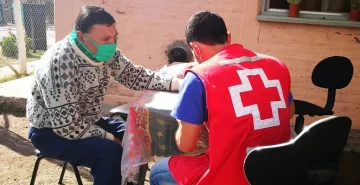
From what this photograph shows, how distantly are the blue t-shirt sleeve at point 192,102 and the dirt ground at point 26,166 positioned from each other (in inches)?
72.2

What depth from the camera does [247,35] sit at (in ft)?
12.7

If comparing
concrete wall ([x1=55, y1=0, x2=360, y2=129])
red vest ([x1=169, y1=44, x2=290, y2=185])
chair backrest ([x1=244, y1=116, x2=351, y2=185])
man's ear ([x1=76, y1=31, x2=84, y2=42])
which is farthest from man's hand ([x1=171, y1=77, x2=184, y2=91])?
concrete wall ([x1=55, y1=0, x2=360, y2=129])

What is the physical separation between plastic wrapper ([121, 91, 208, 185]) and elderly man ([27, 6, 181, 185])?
0.17 meters

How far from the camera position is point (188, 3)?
400 centimetres

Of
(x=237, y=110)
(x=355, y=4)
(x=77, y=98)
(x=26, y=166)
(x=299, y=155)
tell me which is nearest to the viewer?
(x=299, y=155)

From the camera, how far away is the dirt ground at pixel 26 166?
10.2 feet

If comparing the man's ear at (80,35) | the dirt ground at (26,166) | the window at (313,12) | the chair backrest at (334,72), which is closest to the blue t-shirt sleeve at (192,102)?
the man's ear at (80,35)

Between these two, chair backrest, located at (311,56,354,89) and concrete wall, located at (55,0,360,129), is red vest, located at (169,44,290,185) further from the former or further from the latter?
concrete wall, located at (55,0,360,129)

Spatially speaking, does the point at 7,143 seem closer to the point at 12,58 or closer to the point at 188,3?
the point at 188,3

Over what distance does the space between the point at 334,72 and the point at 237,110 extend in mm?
1181

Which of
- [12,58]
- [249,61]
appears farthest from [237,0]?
[12,58]

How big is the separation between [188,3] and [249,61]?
2548 millimetres

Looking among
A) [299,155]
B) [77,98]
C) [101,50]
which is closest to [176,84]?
[101,50]

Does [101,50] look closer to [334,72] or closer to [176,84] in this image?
[176,84]
